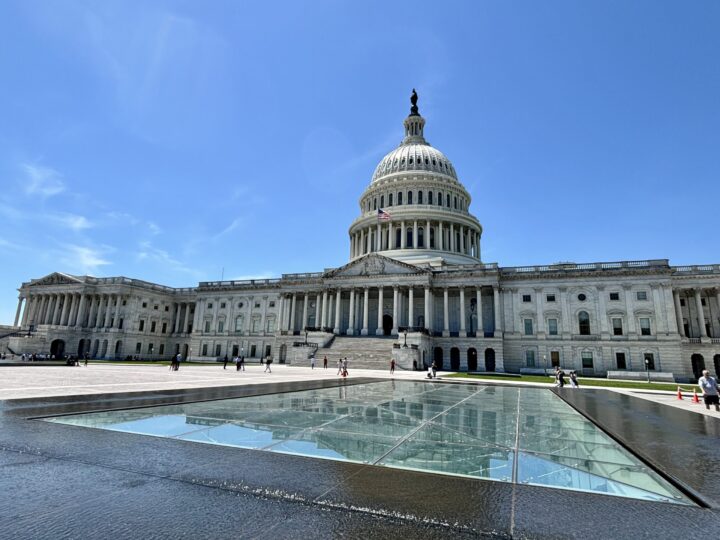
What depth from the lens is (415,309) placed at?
229ft

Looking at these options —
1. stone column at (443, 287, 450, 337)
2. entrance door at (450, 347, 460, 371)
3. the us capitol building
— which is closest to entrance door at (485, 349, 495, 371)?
the us capitol building

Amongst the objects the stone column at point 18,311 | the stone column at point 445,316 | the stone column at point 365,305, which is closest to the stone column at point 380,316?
the stone column at point 365,305

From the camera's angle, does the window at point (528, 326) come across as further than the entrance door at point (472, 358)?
No

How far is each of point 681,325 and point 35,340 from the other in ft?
361

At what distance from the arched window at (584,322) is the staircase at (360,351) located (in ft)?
91.2

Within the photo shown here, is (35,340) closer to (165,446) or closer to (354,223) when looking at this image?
(354,223)

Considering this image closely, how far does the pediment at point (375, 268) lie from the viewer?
67275mm

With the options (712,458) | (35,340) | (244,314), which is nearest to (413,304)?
(244,314)

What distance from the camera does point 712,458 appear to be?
8367 mm

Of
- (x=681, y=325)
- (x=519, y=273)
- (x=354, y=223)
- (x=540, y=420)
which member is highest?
(x=354, y=223)

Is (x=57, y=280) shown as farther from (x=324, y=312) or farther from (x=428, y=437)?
(x=428, y=437)

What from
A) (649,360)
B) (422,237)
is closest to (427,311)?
(422,237)

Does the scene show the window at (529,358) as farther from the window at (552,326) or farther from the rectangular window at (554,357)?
the window at (552,326)

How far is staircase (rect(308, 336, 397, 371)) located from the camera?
5578 centimetres
